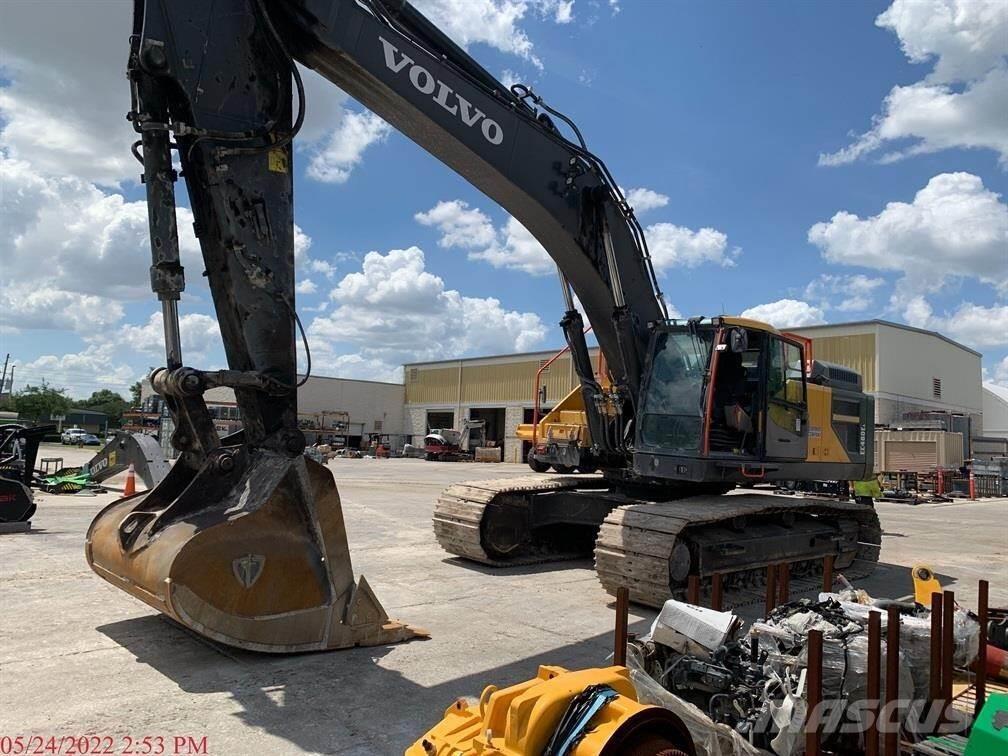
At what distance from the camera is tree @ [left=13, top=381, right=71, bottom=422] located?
3231 inches

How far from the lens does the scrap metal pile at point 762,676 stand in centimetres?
323

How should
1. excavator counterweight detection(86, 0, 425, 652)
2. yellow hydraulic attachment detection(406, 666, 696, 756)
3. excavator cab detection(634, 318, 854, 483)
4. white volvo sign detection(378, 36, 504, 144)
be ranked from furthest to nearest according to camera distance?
excavator cab detection(634, 318, 854, 483)
white volvo sign detection(378, 36, 504, 144)
excavator counterweight detection(86, 0, 425, 652)
yellow hydraulic attachment detection(406, 666, 696, 756)

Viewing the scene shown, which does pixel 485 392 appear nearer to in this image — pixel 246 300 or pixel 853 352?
pixel 853 352

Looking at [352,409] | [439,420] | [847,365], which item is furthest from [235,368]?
[352,409]

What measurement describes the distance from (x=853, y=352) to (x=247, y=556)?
3138 centimetres

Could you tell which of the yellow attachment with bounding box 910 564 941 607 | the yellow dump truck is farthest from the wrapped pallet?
the yellow attachment with bounding box 910 564 941 607

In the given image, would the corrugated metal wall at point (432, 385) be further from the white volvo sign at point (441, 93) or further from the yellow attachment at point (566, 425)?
the white volvo sign at point (441, 93)

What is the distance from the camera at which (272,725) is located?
4141mm

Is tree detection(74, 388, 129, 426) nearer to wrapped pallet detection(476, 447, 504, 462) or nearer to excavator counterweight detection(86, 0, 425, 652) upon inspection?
wrapped pallet detection(476, 447, 504, 462)

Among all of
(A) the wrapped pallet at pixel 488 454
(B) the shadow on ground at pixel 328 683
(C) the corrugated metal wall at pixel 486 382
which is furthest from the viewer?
(A) the wrapped pallet at pixel 488 454

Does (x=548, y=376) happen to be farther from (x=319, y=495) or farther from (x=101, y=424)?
(x=101, y=424)

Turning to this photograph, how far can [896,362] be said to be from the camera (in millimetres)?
31828

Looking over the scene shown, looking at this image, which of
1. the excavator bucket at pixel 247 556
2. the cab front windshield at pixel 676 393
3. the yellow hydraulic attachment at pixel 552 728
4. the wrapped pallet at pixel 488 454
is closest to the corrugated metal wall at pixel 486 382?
the wrapped pallet at pixel 488 454

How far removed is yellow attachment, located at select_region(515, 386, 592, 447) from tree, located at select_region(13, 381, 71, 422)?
81.6m
